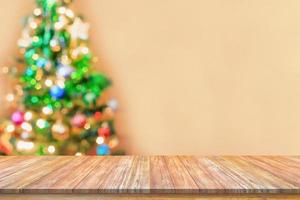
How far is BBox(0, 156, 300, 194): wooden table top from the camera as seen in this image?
1127mm

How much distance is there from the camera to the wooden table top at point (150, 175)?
1.13 m

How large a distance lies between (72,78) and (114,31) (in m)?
0.70

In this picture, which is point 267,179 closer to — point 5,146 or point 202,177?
point 202,177

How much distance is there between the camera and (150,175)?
1362mm

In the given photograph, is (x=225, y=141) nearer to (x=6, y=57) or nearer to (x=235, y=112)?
(x=235, y=112)

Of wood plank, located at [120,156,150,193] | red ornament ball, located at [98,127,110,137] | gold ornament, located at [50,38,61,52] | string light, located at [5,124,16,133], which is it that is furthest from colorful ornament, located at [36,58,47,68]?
wood plank, located at [120,156,150,193]

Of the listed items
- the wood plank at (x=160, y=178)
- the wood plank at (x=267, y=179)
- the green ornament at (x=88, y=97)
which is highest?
the green ornament at (x=88, y=97)

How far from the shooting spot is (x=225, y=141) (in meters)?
3.29

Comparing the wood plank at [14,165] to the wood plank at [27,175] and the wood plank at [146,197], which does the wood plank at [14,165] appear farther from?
the wood plank at [146,197]

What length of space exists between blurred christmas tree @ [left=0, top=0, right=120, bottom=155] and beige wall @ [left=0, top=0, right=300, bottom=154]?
0.38m

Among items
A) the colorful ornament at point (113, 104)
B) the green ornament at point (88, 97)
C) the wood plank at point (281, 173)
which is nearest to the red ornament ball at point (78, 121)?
the green ornament at point (88, 97)

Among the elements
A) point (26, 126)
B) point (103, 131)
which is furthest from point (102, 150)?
point (26, 126)

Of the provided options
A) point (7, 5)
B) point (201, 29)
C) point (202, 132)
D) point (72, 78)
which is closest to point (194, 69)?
point (201, 29)

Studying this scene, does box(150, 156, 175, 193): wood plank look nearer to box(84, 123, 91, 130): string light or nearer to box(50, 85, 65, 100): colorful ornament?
box(84, 123, 91, 130): string light
